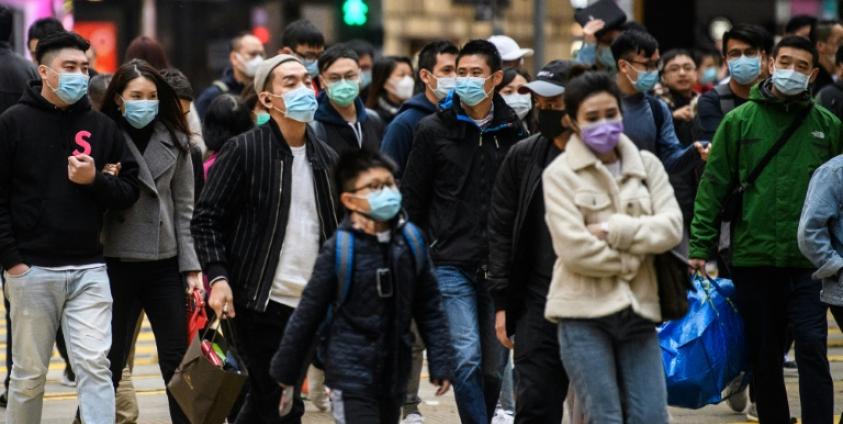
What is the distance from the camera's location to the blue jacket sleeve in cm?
782

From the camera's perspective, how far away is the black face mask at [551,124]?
7242mm

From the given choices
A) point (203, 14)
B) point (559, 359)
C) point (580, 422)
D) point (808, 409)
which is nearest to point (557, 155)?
point (559, 359)

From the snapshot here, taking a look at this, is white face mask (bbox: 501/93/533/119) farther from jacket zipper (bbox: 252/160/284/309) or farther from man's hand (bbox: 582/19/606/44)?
jacket zipper (bbox: 252/160/284/309)

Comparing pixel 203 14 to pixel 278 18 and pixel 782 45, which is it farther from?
pixel 782 45

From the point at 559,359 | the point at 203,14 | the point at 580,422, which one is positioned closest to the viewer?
the point at 559,359

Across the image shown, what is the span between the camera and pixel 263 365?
297 inches

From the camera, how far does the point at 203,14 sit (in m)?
37.3

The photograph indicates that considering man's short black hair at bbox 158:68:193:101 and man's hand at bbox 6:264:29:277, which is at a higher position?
man's short black hair at bbox 158:68:193:101

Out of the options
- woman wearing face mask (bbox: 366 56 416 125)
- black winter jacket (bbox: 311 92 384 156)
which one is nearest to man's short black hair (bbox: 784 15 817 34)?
woman wearing face mask (bbox: 366 56 416 125)

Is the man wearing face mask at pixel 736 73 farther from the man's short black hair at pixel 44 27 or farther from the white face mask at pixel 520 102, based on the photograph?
the man's short black hair at pixel 44 27

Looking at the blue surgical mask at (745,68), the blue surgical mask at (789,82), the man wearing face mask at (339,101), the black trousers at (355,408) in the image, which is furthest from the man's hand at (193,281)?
the blue surgical mask at (745,68)

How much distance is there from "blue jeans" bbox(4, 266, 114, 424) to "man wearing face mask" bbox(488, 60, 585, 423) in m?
2.09

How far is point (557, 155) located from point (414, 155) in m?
1.41

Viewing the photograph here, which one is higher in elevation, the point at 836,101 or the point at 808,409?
the point at 836,101
